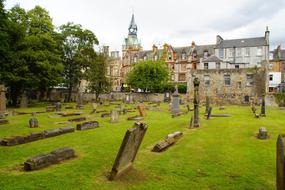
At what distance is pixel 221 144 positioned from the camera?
501 inches

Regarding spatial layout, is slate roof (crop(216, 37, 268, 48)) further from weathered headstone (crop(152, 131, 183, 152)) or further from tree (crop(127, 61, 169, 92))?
weathered headstone (crop(152, 131, 183, 152))

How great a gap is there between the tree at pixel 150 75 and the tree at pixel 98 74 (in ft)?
45.8

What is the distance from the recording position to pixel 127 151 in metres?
7.66

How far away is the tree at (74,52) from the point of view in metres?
49.1

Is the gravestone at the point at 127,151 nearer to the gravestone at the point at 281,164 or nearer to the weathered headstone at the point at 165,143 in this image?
the weathered headstone at the point at 165,143

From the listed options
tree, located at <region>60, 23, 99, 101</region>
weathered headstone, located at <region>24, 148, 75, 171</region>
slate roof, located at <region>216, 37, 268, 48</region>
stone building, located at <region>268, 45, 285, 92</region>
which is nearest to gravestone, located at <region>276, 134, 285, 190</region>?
weathered headstone, located at <region>24, 148, 75, 171</region>

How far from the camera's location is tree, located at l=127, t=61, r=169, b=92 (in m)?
59.7

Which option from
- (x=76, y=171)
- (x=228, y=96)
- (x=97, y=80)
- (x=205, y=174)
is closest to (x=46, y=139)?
(x=76, y=171)

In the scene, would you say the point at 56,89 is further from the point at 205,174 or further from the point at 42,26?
the point at 205,174

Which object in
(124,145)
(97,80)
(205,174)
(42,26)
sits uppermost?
(42,26)

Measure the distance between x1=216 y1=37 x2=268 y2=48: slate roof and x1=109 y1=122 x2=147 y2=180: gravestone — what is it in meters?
57.9

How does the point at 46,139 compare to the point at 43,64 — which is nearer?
the point at 46,139

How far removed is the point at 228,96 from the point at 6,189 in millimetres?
47225

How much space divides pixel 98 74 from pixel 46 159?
37800 millimetres
